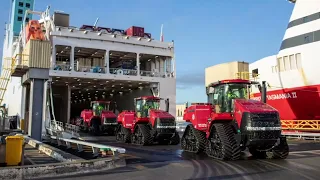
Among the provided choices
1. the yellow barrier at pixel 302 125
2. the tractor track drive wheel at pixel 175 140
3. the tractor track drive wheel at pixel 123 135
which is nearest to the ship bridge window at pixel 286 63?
the yellow barrier at pixel 302 125

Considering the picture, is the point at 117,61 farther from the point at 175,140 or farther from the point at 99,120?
the point at 175,140

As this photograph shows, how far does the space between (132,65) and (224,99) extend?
106ft

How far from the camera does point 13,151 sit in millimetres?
9539

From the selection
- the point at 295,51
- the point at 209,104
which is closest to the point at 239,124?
the point at 209,104

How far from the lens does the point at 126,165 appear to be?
32.6ft

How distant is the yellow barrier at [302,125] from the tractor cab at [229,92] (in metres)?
11.1

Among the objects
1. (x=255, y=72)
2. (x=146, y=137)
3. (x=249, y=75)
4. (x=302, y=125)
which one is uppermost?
(x=255, y=72)

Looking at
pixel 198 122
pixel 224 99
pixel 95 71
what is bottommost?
pixel 198 122

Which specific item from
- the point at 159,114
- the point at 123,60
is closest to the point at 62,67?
the point at 123,60

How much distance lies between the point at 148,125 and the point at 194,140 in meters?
5.02

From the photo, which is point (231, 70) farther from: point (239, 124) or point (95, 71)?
point (239, 124)

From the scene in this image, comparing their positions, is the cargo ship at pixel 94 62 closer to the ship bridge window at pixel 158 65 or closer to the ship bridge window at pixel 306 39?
the ship bridge window at pixel 158 65

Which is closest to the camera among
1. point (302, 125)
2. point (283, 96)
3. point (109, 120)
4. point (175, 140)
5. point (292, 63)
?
point (175, 140)

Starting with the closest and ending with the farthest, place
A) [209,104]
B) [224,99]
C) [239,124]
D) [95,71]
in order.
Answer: [239,124] < [224,99] < [209,104] < [95,71]
